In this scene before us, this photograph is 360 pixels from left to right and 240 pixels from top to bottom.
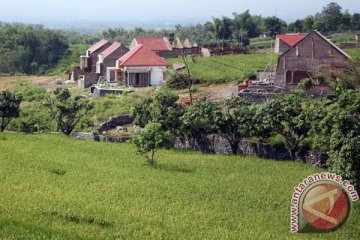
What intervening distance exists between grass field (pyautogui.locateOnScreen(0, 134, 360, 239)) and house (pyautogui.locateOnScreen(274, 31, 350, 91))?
13.2 meters

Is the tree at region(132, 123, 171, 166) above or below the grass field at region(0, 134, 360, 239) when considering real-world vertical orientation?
above

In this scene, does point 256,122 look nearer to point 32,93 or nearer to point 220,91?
point 220,91

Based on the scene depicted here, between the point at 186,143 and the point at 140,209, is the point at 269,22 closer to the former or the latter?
the point at 186,143

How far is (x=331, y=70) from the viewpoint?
37031 millimetres

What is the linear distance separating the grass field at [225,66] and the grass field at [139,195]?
1863cm

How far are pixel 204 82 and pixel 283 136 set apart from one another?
64.0 ft

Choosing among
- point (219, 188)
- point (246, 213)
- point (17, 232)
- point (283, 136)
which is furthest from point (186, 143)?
point (17, 232)

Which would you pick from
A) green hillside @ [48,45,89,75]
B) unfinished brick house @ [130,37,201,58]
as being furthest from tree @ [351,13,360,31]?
green hillside @ [48,45,89,75]

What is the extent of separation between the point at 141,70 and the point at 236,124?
67.2ft

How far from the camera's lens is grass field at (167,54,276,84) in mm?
45969

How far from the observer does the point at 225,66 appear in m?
50.6

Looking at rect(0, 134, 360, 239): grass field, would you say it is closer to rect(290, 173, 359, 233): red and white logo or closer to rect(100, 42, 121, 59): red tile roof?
rect(290, 173, 359, 233): red and white logo

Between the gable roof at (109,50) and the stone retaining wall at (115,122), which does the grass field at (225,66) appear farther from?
the stone retaining wall at (115,122)

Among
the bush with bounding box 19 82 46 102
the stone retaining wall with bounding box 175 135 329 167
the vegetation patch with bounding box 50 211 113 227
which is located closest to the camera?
the vegetation patch with bounding box 50 211 113 227
